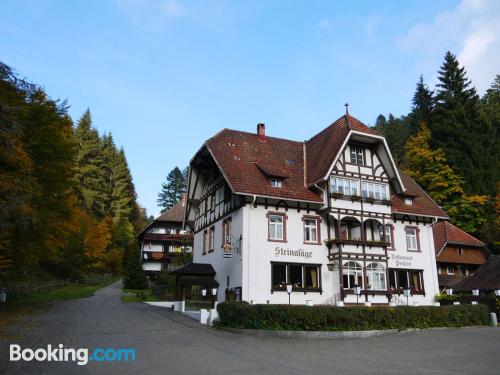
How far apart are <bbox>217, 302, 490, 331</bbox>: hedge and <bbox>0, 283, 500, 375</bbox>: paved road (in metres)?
0.91

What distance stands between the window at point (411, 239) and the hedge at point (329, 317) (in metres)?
8.23

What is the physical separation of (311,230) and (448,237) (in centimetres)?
1552

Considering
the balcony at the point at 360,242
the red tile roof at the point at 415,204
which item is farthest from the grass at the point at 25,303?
the red tile roof at the point at 415,204

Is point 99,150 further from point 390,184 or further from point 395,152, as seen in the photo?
point 390,184

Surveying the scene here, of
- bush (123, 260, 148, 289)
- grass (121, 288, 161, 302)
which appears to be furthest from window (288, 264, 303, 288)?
bush (123, 260, 148, 289)

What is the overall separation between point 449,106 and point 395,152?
47.1ft

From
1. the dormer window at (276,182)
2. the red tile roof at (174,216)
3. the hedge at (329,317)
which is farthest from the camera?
the red tile roof at (174,216)

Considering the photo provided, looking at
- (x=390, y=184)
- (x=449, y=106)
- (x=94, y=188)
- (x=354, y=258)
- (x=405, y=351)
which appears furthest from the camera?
(x=94, y=188)

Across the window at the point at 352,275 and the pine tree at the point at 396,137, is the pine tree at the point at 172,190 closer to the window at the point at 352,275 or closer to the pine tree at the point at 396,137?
the pine tree at the point at 396,137

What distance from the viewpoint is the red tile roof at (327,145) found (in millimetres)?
28547

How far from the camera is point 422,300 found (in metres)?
30.5

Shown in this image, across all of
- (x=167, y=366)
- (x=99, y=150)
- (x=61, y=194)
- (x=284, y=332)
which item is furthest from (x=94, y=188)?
(x=167, y=366)

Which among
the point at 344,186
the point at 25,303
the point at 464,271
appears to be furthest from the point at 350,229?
the point at 25,303

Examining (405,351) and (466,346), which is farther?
(466,346)
